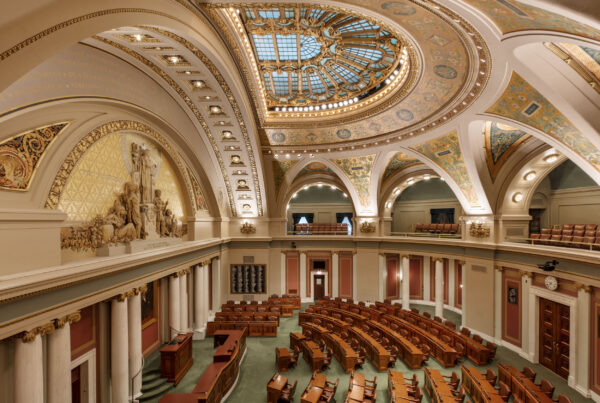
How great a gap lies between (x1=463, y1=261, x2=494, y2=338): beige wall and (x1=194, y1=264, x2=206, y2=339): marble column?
11.3 meters

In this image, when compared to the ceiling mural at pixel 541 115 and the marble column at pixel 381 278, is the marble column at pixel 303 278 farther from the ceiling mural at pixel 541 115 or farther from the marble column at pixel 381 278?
the ceiling mural at pixel 541 115

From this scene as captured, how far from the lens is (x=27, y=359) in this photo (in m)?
4.93

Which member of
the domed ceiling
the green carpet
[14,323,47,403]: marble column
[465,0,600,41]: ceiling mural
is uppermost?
the domed ceiling

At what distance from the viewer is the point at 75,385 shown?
23.2 ft

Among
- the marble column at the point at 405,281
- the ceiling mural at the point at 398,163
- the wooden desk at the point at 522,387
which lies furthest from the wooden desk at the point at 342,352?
the ceiling mural at the point at 398,163

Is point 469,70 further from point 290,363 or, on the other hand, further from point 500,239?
point 290,363

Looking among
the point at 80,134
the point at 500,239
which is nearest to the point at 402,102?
the point at 500,239

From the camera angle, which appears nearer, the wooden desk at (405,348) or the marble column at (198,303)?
the wooden desk at (405,348)

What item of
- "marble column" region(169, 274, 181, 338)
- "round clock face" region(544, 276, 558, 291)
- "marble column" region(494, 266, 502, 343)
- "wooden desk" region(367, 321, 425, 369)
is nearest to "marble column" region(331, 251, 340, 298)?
"wooden desk" region(367, 321, 425, 369)

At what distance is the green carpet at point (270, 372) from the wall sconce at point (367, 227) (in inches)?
294

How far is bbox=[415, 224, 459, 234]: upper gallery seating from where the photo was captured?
1703 cm

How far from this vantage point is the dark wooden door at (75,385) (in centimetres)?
703

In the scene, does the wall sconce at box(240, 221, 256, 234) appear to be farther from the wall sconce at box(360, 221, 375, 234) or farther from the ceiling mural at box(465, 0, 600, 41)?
the ceiling mural at box(465, 0, 600, 41)

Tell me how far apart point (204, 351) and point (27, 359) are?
742 centimetres
